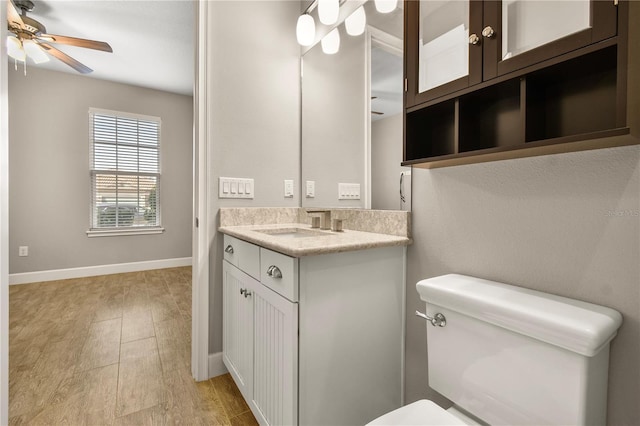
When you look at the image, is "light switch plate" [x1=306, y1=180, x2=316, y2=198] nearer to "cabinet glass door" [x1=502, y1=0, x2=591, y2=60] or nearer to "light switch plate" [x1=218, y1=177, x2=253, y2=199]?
"light switch plate" [x1=218, y1=177, x2=253, y2=199]

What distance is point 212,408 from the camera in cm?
146

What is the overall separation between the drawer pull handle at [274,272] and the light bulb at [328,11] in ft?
4.77

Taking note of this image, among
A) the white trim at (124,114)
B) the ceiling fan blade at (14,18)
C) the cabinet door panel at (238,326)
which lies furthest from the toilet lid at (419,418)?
the white trim at (124,114)

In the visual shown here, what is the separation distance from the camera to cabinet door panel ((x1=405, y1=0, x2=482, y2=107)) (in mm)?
955

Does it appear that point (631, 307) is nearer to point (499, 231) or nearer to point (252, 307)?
point (499, 231)

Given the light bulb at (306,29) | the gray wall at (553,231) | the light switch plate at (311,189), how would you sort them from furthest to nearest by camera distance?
the light switch plate at (311,189)
the light bulb at (306,29)
the gray wall at (553,231)

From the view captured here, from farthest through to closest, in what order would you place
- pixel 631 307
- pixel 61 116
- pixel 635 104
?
pixel 61 116
pixel 631 307
pixel 635 104

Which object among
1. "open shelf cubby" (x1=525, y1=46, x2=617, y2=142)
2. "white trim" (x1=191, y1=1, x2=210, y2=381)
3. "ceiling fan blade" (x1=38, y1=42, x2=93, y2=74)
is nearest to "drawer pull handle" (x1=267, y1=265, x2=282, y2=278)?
"white trim" (x1=191, y1=1, x2=210, y2=381)

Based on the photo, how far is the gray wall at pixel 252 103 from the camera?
5.70 feet

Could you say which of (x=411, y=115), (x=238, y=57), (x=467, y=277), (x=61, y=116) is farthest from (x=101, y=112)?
(x=467, y=277)

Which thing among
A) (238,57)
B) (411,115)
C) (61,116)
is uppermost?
(61,116)

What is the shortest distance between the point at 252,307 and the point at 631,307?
1202mm

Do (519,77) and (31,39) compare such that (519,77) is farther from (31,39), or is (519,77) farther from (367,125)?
(31,39)

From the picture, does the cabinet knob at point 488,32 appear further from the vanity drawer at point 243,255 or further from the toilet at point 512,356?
the vanity drawer at point 243,255
